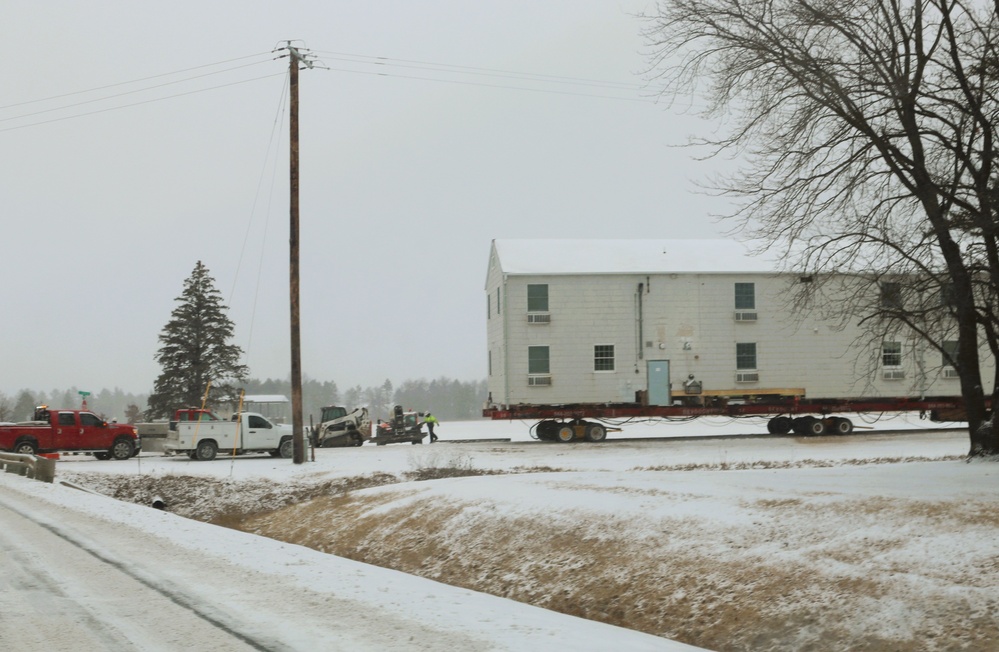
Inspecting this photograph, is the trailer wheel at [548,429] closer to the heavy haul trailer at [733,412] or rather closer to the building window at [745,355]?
the heavy haul trailer at [733,412]

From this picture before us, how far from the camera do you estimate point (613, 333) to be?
37375 mm

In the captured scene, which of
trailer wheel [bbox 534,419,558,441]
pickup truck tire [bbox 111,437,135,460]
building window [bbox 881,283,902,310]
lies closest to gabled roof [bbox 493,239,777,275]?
trailer wheel [bbox 534,419,558,441]

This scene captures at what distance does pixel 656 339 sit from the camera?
123ft

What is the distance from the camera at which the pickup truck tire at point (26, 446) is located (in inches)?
1300

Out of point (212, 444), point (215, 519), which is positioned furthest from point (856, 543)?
point (212, 444)

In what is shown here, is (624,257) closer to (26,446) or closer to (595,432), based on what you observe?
(595,432)

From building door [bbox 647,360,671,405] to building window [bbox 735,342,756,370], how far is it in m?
3.06

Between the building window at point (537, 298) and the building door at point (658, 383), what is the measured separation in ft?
15.5

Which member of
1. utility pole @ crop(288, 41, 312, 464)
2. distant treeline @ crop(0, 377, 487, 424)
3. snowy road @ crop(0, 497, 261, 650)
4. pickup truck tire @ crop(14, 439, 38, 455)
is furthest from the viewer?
distant treeline @ crop(0, 377, 487, 424)

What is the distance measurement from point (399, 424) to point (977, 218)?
29818 millimetres

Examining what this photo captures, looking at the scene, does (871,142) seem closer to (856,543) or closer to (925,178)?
(925,178)

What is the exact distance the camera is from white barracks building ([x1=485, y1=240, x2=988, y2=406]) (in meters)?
37.0

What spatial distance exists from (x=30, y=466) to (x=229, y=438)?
22.2 ft

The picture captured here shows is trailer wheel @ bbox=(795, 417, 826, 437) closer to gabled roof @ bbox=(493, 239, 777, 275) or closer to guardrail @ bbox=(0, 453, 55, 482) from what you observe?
gabled roof @ bbox=(493, 239, 777, 275)
